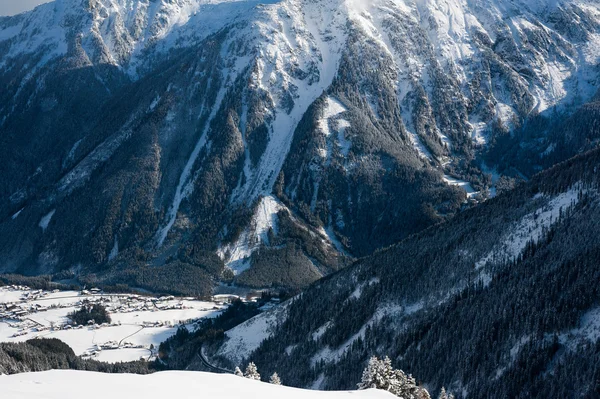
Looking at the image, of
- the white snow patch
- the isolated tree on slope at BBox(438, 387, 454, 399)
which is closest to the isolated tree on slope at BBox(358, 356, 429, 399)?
the isolated tree on slope at BBox(438, 387, 454, 399)

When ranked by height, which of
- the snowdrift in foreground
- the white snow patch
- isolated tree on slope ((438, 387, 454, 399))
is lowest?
the white snow patch

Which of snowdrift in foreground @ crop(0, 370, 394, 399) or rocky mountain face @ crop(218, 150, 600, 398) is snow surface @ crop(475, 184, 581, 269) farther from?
snowdrift in foreground @ crop(0, 370, 394, 399)

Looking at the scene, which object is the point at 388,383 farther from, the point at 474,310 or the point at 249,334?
the point at 249,334

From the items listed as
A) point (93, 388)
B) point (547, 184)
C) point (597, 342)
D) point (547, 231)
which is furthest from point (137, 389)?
point (547, 184)

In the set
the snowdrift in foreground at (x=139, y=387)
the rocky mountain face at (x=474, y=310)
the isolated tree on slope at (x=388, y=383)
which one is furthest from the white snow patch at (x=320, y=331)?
the snowdrift in foreground at (x=139, y=387)

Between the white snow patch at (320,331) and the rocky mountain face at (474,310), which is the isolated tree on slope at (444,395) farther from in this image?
the white snow patch at (320,331)

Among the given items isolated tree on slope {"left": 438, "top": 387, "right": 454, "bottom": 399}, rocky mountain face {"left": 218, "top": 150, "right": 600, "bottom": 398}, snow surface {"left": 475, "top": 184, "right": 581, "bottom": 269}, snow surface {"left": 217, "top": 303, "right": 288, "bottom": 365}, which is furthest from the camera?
snow surface {"left": 217, "top": 303, "right": 288, "bottom": 365}
